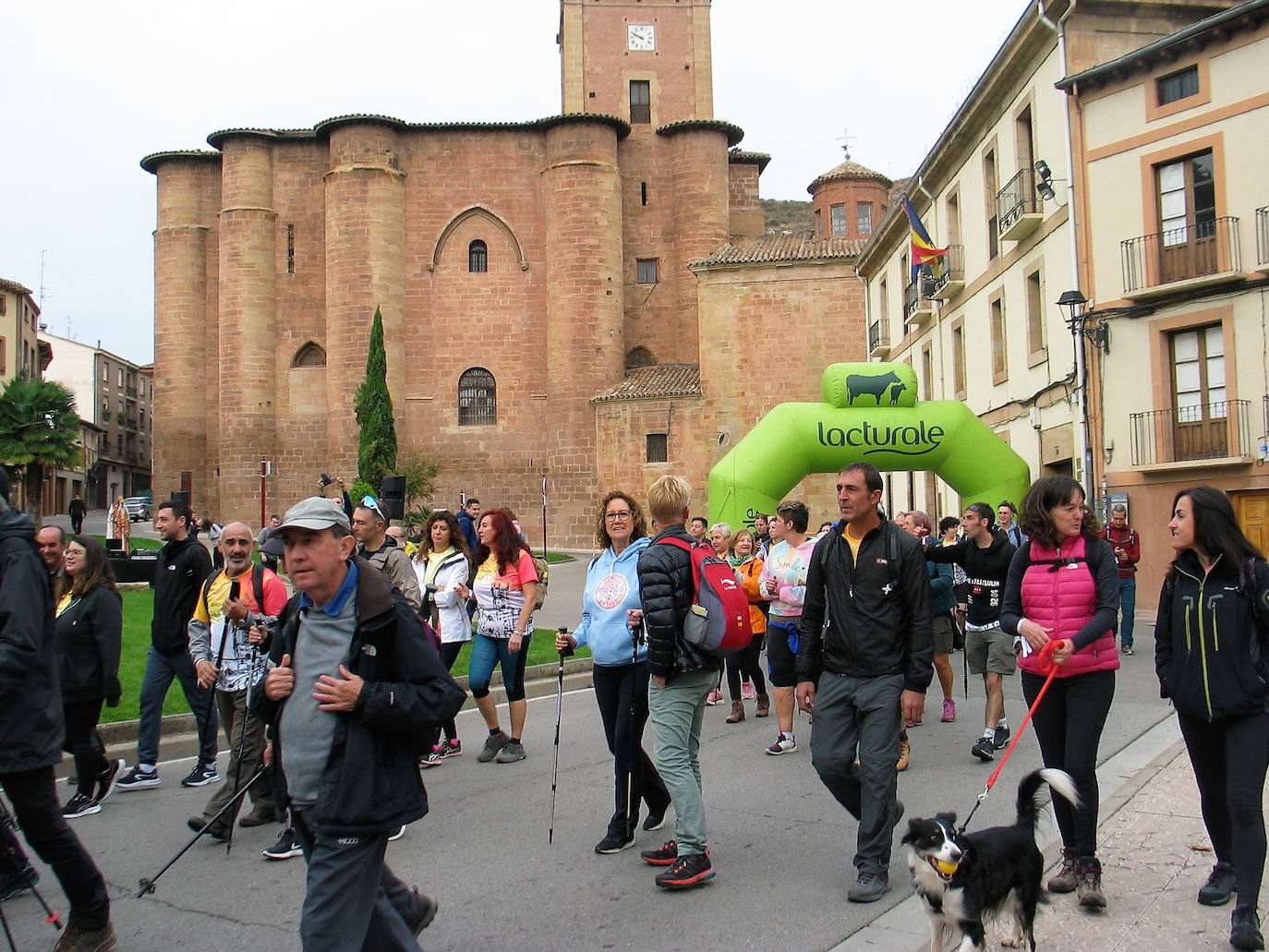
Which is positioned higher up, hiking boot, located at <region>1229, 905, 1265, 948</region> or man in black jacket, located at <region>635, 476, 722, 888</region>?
man in black jacket, located at <region>635, 476, 722, 888</region>

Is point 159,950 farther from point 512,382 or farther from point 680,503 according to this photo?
point 512,382

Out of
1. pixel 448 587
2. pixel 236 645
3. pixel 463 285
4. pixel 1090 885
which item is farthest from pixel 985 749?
pixel 463 285

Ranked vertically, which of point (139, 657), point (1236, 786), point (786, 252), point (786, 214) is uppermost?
point (786, 214)

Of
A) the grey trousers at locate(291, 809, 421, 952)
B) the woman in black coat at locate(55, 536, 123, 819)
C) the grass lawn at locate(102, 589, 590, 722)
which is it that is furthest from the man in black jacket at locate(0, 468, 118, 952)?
the grass lawn at locate(102, 589, 590, 722)

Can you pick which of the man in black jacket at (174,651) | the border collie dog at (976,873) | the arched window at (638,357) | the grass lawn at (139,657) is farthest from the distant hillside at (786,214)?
the border collie dog at (976,873)

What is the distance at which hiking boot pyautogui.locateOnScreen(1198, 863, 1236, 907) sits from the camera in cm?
458

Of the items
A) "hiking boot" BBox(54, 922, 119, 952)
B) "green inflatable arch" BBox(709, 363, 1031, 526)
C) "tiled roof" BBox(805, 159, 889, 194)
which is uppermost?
"tiled roof" BBox(805, 159, 889, 194)

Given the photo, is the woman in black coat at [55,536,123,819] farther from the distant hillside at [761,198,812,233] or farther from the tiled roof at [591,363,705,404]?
the distant hillside at [761,198,812,233]

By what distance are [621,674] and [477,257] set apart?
130 feet

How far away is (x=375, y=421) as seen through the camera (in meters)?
39.9

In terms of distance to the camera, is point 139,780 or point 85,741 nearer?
point 85,741

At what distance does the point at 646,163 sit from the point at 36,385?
2369 centimetres

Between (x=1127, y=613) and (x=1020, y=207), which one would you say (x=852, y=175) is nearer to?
(x=1020, y=207)

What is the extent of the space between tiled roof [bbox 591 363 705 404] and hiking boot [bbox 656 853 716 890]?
33.7 metres
